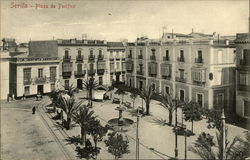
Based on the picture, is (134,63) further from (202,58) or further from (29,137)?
(29,137)

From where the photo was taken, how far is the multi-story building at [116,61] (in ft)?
78.3

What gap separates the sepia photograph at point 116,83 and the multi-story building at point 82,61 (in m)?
0.09

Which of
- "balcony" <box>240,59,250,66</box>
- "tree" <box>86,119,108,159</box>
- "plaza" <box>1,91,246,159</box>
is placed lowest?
"plaza" <box>1,91,246,159</box>

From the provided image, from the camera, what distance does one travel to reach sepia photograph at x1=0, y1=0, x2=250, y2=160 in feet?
30.0

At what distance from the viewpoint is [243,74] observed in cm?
1354

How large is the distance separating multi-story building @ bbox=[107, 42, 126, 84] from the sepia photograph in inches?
27.4

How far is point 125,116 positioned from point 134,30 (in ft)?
16.6

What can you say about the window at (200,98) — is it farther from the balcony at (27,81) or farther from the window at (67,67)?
the balcony at (27,81)

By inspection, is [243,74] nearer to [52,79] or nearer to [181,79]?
[181,79]

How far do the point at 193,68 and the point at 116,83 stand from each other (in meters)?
8.59

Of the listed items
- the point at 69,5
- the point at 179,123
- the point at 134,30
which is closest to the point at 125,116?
the point at 179,123

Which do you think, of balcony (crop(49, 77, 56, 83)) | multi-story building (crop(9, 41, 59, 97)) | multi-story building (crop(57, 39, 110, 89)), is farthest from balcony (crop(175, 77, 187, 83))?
balcony (crop(49, 77, 56, 83))

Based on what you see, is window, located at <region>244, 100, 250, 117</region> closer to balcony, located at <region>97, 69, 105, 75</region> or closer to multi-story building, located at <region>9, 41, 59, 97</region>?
balcony, located at <region>97, 69, 105, 75</region>

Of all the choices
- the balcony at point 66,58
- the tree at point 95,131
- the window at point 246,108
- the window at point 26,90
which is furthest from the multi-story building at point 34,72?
the window at point 246,108
